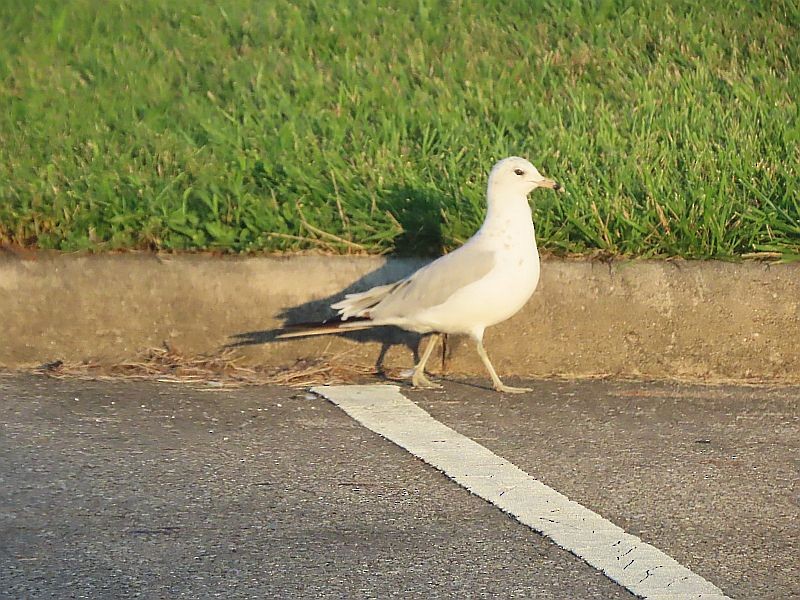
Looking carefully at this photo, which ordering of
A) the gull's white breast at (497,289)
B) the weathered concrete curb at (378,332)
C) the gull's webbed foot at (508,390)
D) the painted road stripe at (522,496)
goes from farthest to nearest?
the weathered concrete curb at (378,332) < the gull's webbed foot at (508,390) < the gull's white breast at (497,289) < the painted road stripe at (522,496)

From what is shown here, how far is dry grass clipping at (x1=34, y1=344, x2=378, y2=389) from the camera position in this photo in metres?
5.67

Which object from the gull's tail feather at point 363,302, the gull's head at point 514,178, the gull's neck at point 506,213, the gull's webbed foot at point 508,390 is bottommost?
the gull's webbed foot at point 508,390

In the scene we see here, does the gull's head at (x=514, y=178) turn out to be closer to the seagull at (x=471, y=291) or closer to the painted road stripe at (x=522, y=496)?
the seagull at (x=471, y=291)

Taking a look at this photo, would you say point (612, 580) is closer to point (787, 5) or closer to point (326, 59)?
point (326, 59)

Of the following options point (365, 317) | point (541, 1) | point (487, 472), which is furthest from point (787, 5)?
point (487, 472)

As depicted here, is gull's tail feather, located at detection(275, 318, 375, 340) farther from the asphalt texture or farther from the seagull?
the asphalt texture

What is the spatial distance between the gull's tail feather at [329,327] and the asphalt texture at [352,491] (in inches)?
9.8

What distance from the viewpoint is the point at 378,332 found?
5973mm

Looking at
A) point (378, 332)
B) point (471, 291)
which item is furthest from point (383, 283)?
point (471, 291)

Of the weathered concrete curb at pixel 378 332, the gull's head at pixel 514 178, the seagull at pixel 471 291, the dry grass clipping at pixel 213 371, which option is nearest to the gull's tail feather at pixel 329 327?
the seagull at pixel 471 291

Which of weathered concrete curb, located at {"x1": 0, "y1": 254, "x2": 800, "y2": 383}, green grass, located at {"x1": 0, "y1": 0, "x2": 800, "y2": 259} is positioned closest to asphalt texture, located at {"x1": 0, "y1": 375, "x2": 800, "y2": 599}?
weathered concrete curb, located at {"x1": 0, "y1": 254, "x2": 800, "y2": 383}

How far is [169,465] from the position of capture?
14.7 ft

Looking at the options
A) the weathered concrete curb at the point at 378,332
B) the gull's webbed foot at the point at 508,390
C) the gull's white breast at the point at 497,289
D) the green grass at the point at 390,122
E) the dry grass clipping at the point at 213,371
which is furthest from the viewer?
the green grass at the point at 390,122

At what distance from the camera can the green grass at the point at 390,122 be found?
20.6 ft
